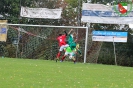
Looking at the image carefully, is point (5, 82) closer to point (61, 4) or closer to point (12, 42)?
point (12, 42)

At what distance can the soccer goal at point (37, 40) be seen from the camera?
26.4 metres

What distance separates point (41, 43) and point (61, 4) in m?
15.5

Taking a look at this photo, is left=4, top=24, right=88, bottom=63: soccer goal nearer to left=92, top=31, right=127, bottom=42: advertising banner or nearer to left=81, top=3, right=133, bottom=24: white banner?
left=92, top=31, right=127, bottom=42: advertising banner

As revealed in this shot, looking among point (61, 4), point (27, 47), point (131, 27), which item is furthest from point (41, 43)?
point (61, 4)

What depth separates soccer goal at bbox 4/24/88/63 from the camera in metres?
26.4

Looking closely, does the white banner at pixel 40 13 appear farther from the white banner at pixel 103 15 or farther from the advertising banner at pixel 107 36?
the advertising banner at pixel 107 36

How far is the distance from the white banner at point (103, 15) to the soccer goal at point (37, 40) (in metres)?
1.05

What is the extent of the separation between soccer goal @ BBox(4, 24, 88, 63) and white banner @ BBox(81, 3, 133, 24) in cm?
105

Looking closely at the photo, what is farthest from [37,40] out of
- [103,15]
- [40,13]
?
[103,15]

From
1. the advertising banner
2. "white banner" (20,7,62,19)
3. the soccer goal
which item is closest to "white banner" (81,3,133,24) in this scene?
the advertising banner

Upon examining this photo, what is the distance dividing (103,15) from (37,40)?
17.1 ft

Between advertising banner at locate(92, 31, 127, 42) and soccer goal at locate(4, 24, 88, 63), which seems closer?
advertising banner at locate(92, 31, 127, 42)

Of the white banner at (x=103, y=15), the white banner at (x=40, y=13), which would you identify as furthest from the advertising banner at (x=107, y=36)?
the white banner at (x=40, y=13)

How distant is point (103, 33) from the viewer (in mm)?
25344
